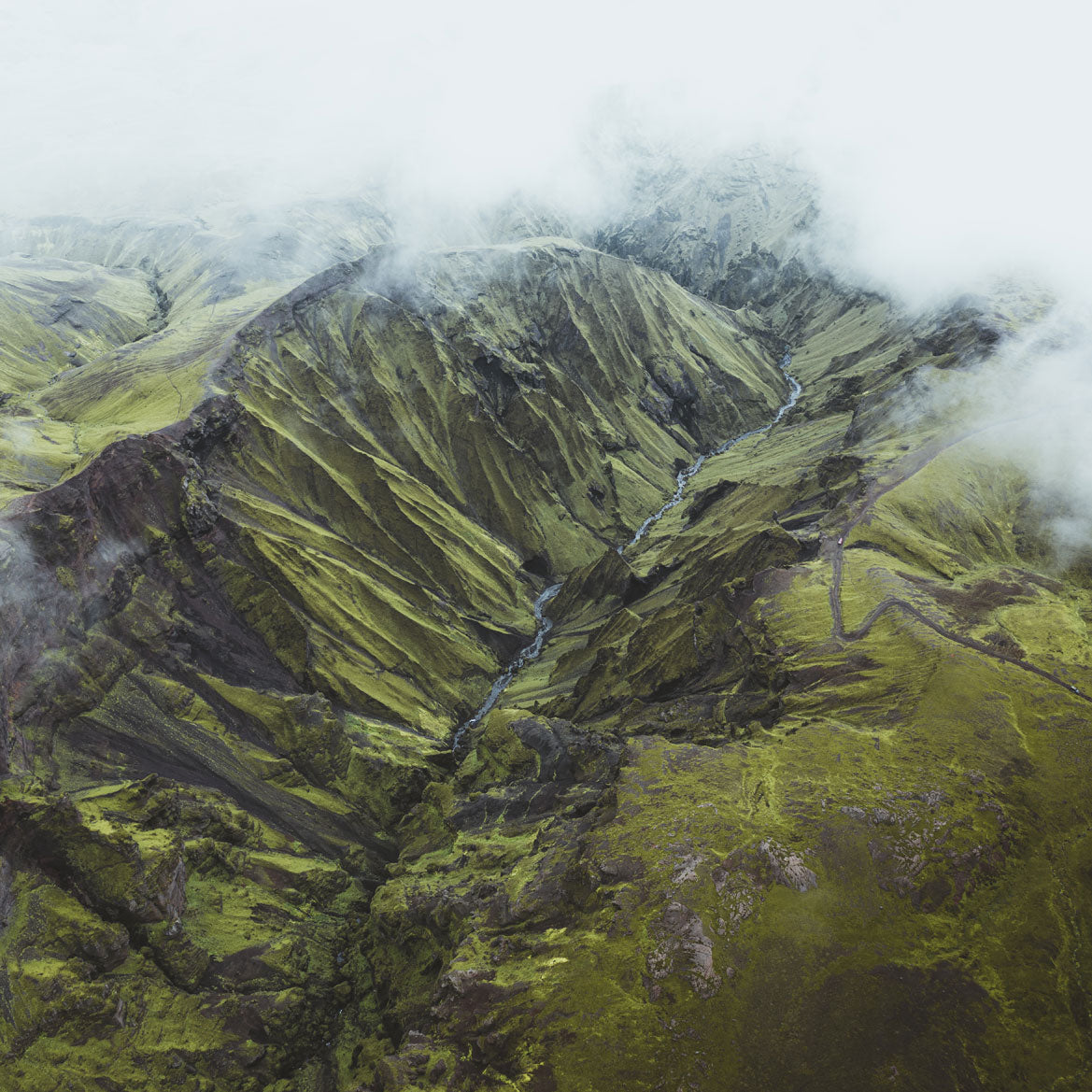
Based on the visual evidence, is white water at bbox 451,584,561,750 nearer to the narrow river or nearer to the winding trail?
the narrow river

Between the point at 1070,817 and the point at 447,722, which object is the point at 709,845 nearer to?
the point at 1070,817

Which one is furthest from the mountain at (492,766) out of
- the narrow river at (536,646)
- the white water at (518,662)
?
the narrow river at (536,646)

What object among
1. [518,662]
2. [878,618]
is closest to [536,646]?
[518,662]

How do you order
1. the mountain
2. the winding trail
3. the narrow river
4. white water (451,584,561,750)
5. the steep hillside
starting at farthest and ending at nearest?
the narrow river
white water (451,584,561,750)
the winding trail
the steep hillside
the mountain

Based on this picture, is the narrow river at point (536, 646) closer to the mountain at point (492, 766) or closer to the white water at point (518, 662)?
the white water at point (518, 662)

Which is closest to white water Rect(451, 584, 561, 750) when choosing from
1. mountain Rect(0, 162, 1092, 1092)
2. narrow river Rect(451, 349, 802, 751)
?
narrow river Rect(451, 349, 802, 751)

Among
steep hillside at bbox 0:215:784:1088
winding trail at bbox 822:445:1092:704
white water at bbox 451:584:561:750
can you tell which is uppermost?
winding trail at bbox 822:445:1092:704

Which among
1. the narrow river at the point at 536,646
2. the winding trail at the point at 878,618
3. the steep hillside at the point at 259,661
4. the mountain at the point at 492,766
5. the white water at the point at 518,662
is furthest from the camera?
the narrow river at the point at 536,646

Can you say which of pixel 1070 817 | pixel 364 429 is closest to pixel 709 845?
pixel 1070 817

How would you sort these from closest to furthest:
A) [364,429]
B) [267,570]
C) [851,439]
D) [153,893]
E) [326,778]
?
[153,893], [326,778], [267,570], [364,429], [851,439]
